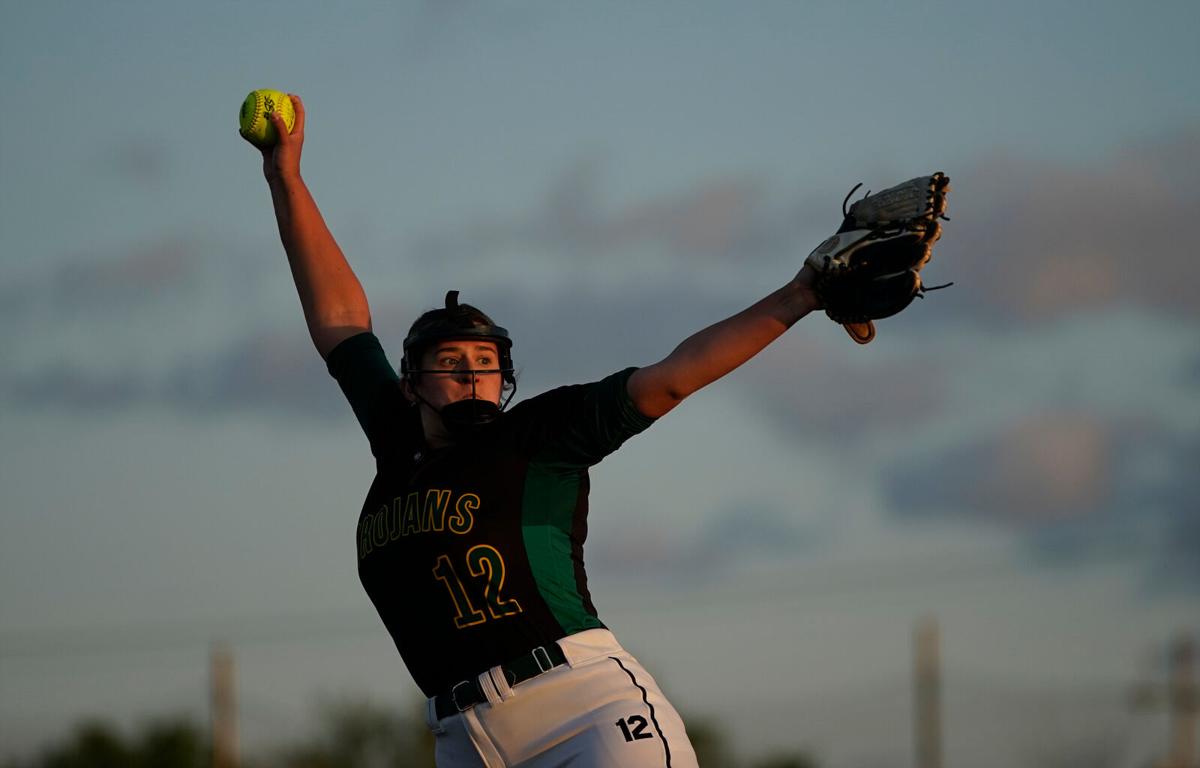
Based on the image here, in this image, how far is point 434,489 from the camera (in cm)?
719

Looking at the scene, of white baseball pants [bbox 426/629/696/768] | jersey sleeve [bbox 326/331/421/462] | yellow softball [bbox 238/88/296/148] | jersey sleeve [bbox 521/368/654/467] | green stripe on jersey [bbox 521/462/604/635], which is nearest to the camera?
white baseball pants [bbox 426/629/696/768]

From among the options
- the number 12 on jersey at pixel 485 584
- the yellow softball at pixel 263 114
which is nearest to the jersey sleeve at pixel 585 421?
the number 12 on jersey at pixel 485 584

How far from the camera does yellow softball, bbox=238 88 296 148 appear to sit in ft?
A: 29.0

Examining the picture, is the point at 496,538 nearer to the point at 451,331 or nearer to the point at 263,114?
the point at 451,331

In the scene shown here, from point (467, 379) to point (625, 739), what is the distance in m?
1.65

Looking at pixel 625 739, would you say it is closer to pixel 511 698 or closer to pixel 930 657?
pixel 511 698

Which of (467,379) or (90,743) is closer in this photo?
(467,379)

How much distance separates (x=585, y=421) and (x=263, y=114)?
9.17 ft

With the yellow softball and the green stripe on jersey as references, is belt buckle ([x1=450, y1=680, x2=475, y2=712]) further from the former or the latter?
the yellow softball

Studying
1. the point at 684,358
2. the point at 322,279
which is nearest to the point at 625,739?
the point at 684,358

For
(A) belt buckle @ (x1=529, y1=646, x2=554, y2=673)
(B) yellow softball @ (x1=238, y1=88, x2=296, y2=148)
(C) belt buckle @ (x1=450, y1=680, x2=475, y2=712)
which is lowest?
(C) belt buckle @ (x1=450, y1=680, x2=475, y2=712)

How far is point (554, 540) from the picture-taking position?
714cm

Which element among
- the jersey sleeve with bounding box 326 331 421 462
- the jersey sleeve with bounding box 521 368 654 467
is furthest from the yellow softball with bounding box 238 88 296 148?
the jersey sleeve with bounding box 521 368 654 467

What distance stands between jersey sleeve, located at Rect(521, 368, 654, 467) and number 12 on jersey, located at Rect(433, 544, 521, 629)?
45cm
